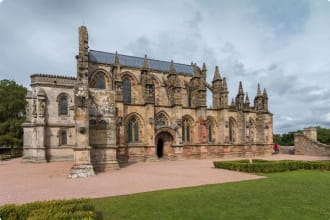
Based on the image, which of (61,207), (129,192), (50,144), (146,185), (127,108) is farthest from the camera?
(50,144)

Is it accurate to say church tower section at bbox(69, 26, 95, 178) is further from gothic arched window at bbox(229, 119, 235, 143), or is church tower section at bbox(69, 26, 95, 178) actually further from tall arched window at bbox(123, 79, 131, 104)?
gothic arched window at bbox(229, 119, 235, 143)

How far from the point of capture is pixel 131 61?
35.4 meters

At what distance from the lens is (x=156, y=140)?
27859mm

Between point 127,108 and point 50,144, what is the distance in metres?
11.6

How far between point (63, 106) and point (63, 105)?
135 millimetres

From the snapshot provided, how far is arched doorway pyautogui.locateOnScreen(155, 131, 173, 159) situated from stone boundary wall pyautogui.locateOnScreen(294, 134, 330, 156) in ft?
68.5

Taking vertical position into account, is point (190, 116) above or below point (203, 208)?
above

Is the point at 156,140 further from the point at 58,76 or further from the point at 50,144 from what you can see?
the point at 58,76

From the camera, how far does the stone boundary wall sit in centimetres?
3122

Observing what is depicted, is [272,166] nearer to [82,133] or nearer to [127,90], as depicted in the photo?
[82,133]

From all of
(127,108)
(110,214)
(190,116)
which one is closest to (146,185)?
(110,214)

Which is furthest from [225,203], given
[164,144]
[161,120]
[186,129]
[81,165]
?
[186,129]

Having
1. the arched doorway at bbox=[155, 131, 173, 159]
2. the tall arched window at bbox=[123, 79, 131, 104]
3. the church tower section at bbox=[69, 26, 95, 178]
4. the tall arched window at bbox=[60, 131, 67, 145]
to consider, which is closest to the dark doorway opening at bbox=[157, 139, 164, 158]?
the arched doorway at bbox=[155, 131, 173, 159]

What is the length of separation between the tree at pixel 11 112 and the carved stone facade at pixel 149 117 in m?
8.80
